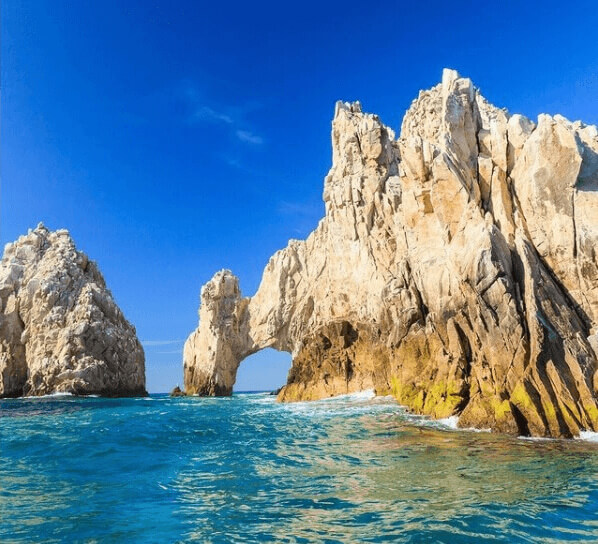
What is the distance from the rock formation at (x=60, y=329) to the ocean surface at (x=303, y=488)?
166 feet

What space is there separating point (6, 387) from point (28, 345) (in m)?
6.19

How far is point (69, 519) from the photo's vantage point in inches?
303

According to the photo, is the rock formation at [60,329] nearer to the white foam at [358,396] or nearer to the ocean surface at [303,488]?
the white foam at [358,396]

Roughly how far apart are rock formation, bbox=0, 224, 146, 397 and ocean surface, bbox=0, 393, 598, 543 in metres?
50.7

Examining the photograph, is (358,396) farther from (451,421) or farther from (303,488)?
(303,488)

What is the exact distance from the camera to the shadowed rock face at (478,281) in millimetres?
16766

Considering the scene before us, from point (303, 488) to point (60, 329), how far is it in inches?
2551

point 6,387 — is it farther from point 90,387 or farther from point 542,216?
point 542,216

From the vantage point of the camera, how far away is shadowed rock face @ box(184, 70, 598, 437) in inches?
660

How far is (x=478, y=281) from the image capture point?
19.5 m

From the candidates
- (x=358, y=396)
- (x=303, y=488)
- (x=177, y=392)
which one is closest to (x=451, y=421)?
(x=303, y=488)

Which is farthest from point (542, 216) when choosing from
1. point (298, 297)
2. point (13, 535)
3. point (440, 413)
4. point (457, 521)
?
point (298, 297)

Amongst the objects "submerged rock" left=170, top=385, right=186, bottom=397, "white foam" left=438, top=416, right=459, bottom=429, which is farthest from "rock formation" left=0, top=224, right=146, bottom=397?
"white foam" left=438, top=416, right=459, bottom=429

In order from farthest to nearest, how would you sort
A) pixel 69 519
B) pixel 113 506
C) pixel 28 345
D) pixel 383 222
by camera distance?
pixel 28 345, pixel 383 222, pixel 113 506, pixel 69 519
